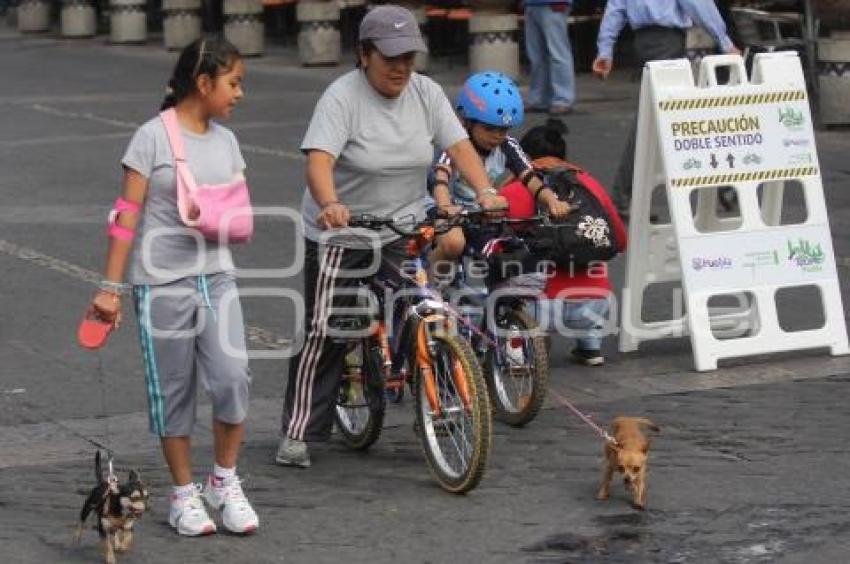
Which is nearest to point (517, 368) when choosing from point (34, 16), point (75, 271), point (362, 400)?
point (362, 400)

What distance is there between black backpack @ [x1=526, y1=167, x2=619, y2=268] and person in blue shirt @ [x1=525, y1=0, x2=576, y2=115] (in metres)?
9.45

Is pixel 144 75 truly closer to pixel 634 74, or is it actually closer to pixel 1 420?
pixel 634 74

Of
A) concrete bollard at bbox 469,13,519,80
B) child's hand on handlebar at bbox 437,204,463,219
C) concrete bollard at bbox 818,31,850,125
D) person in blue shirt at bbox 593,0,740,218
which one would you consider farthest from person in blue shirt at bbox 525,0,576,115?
child's hand on handlebar at bbox 437,204,463,219

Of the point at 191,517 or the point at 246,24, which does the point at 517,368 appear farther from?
the point at 246,24

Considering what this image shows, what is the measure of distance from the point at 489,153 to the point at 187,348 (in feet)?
8.05

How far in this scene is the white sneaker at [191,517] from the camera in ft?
22.9

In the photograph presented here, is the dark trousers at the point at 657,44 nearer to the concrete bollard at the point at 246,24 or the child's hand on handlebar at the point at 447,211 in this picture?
the child's hand on handlebar at the point at 447,211

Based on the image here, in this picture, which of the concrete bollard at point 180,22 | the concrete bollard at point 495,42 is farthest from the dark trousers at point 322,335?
the concrete bollard at point 180,22

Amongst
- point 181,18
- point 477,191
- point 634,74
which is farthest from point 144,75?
point 477,191

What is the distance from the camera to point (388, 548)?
6.89 m

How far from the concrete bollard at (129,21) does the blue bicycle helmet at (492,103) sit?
66.8 ft

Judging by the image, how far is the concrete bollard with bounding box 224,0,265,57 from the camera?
2575 centimetres

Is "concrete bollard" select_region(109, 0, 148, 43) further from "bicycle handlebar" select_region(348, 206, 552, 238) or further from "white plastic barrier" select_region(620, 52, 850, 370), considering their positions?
"bicycle handlebar" select_region(348, 206, 552, 238)

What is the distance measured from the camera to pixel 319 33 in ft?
79.9
